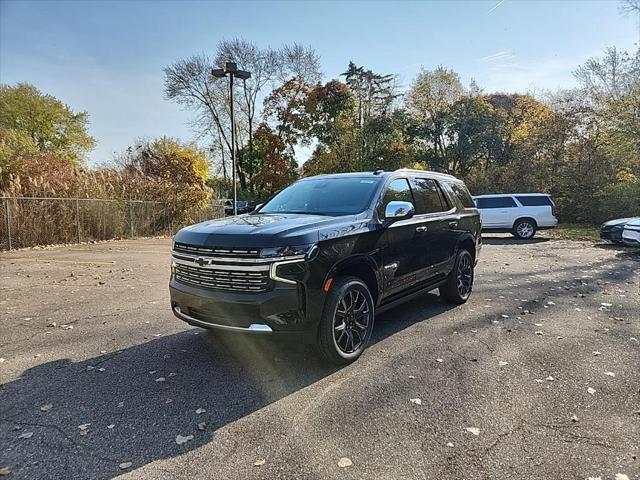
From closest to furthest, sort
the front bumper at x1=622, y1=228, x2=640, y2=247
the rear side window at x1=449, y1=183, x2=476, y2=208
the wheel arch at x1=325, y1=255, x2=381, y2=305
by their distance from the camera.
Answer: the wheel arch at x1=325, y1=255, x2=381, y2=305 < the rear side window at x1=449, y1=183, x2=476, y2=208 < the front bumper at x1=622, y1=228, x2=640, y2=247

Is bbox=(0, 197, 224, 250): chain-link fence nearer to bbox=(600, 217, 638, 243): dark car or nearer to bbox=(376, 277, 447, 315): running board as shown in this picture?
bbox=(376, 277, 447, 315): running board

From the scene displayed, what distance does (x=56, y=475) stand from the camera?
2.48 meters

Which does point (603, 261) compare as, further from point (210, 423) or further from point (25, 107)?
point (25, 107)

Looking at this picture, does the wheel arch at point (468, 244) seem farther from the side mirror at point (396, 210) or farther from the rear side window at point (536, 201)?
the rear side window at point (536, 201)

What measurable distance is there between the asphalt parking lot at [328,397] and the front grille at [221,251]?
3.67ft

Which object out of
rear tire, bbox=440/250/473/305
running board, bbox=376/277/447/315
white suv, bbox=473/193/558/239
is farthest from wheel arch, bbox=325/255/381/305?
white suv, bbox=473/193/558/239

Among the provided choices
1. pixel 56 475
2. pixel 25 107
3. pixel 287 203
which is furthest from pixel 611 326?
pixel 25 107

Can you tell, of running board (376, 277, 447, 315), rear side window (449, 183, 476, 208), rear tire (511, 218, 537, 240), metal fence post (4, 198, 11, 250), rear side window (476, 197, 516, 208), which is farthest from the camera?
rear side window (476, 197, 516, 208)

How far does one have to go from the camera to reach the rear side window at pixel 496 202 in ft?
56.9

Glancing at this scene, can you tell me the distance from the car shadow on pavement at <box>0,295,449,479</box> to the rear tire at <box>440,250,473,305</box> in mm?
1807

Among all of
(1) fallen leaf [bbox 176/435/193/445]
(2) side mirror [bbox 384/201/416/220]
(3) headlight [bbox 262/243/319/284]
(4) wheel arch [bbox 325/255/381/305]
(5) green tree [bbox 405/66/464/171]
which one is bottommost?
(1) fallen leaf [bbox 176/435/193/445]

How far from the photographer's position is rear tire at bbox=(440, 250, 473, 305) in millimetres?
6176

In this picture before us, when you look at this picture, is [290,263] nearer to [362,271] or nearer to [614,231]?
[362,271]

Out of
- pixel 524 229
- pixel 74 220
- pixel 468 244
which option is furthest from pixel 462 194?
pixel 74 220
